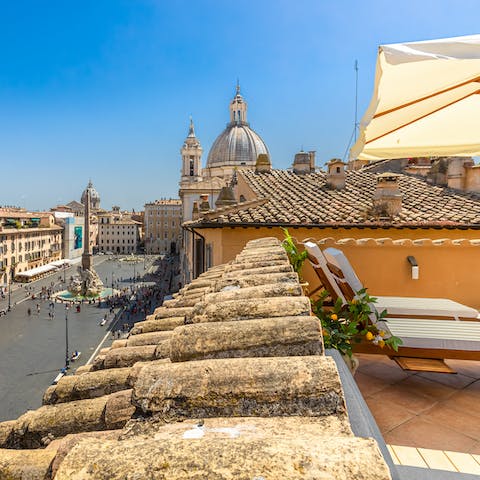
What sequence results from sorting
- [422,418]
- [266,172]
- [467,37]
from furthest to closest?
1. [266,172]
2. [467,37]
3. [422,418]

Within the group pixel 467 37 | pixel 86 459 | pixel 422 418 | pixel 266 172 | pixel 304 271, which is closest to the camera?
pixel 86 459

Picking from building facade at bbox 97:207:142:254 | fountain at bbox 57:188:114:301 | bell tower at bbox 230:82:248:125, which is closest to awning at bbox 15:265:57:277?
fountain at bbox 57:188:114:301

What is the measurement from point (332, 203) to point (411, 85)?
20.1ft

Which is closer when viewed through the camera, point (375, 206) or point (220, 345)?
point (220, 345)

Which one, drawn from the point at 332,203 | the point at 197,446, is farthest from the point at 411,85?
the point at 332,203

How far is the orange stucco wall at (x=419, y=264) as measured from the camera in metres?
7.80

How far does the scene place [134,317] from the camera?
3184 centimetres

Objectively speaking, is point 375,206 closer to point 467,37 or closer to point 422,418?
point 467,37

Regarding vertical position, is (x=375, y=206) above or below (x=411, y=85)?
below

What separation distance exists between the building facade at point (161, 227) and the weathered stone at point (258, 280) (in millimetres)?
88580

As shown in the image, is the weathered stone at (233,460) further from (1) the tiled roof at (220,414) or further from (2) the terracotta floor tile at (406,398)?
(2) the terracotta floor tile at (406,398)

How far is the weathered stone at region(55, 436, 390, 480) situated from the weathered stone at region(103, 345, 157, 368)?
1.56m

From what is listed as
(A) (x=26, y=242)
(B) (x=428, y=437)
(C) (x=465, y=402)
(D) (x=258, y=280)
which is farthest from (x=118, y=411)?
(A) (x=26, y=242)

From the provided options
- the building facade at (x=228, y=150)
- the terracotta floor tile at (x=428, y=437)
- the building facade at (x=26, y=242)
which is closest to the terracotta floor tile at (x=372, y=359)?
the terracotta floor tile at (x=428, y=437)
